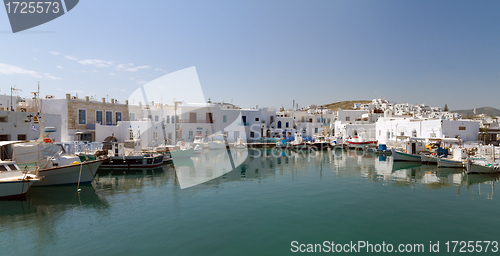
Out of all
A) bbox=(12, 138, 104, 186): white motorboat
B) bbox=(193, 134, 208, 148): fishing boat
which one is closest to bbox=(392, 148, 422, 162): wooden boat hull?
bbox=(193, 134, 208, 148): fishing boat

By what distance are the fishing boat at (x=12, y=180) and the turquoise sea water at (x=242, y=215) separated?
1.79ft

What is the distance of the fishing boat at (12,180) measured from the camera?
11969mm

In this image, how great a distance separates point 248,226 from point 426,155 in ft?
75.3

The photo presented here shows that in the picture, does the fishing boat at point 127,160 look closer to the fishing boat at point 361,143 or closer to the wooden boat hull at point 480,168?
the wooden boat hull at point 480,168

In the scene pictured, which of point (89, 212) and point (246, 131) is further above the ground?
point (246, 131)

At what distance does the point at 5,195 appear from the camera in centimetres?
1209

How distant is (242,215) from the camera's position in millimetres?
10539

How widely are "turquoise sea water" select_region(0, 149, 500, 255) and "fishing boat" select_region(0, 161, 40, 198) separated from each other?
1.79ft

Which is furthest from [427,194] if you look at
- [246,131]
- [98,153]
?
[246,131]

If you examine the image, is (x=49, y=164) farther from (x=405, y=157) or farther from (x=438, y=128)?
(x=438, y=128)

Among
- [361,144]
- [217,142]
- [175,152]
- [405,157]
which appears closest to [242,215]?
[175,152]

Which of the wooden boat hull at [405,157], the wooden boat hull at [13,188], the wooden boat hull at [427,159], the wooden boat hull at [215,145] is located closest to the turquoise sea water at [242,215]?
the wooden boat hull at [13,188]

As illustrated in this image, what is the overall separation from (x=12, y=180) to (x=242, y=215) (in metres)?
11.8

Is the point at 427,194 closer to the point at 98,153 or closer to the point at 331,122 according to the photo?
the point at 98,153
